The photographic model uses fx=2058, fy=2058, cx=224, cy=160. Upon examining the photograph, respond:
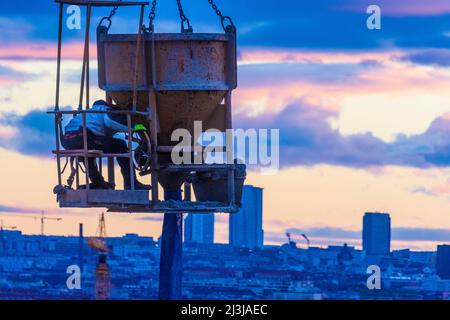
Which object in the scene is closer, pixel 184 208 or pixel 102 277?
pixel 184 208

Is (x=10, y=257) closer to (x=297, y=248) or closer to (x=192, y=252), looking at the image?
(x=192, y=252)

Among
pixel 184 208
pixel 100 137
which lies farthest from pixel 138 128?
pixel 184 208

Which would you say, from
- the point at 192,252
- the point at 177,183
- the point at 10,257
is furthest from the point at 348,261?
the point at 177,183

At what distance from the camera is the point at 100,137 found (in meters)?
26.7

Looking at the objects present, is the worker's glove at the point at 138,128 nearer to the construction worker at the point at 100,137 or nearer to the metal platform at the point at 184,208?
the construction worker at the point at 100,137

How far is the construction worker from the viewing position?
87.4ft

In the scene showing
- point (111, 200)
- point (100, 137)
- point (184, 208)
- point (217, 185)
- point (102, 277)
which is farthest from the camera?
point (102, 277)

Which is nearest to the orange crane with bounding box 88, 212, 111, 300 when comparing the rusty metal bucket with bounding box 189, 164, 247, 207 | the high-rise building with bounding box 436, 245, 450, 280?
the high-rise building with bounding box 436, 245, 450, 280

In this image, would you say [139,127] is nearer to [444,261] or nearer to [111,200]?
[111,200]

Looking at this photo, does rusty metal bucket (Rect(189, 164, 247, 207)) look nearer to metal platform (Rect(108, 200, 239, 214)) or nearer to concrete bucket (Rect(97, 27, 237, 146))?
metal platform (Rect(108, 200, 239, 214))

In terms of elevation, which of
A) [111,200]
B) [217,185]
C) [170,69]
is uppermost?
[170,69]

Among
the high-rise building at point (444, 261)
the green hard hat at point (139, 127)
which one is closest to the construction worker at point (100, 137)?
the green hard hat at point (139, 127)

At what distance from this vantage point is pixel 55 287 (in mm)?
90062

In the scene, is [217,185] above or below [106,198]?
above
